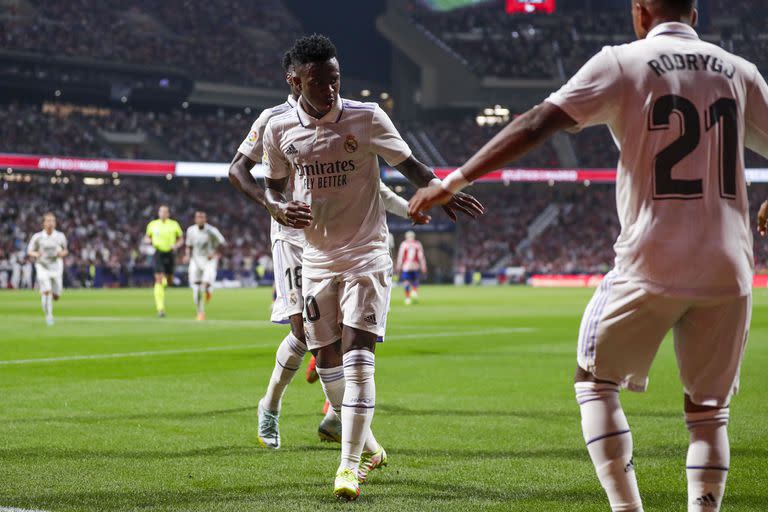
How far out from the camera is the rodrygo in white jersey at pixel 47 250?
73.3 ft

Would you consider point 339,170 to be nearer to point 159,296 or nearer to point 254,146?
point 254,146

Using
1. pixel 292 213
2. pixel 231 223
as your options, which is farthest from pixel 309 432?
pixel 231 223

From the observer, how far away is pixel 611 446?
13.4 feet

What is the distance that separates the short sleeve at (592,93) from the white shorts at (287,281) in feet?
12.6

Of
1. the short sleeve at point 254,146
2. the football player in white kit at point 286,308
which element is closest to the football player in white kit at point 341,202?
the short sleeve at point 254,146

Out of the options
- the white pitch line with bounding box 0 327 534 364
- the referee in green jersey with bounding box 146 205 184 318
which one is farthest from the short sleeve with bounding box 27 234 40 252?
the white pitch line with bounding box 0 327 534 364

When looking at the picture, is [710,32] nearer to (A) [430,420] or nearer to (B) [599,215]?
(B) [599,215]

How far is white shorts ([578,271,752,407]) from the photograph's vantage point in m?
3.99

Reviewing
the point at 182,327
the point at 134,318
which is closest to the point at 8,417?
the point at 182,327

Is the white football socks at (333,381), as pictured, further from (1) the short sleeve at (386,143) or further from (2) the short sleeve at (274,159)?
Answer: (1) the short sleeve at (386,143)

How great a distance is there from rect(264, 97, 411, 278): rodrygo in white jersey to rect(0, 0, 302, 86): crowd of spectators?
5741cm

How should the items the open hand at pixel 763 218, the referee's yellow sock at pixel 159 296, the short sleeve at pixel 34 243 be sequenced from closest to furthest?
the open hand at pixel 763 218, the short sleeve at pixel 34 243, the referee's yellow sock at pixel 159 296

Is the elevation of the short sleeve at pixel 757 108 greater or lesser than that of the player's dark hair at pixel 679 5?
lesser

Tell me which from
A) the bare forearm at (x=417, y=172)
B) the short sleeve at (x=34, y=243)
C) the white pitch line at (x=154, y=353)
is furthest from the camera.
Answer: the short sleeve at (x=34, y=243)
